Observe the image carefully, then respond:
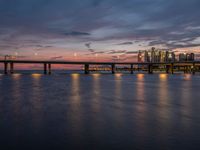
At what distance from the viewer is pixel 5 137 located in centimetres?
894

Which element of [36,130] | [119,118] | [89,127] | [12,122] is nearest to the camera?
[36,130]

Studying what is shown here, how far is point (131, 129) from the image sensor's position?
10344 millimetres

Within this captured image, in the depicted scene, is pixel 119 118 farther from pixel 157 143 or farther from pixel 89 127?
pixel 157 143

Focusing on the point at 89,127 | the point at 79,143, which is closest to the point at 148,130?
the point at 89,127

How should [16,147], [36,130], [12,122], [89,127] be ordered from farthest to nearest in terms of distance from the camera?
[12,122], [89,127], [36,130], [16,147]

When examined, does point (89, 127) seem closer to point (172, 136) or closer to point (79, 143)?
point (79, 143)

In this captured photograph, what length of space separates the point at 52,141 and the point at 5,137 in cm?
195

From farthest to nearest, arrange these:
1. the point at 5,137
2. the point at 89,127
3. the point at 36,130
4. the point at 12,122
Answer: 1. the point at 12,122
2. the point at 89,127
3. the point at 36,130
4. the point at 5,137

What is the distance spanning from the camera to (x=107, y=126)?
1095 cm

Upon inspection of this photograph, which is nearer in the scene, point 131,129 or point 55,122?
point 131,129

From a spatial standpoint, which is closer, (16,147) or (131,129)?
(16,147)

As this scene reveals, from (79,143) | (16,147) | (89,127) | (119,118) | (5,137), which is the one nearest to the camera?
(16,147)

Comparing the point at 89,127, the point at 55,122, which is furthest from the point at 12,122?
the point at 89,127

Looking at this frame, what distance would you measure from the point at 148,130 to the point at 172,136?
1.22 m
